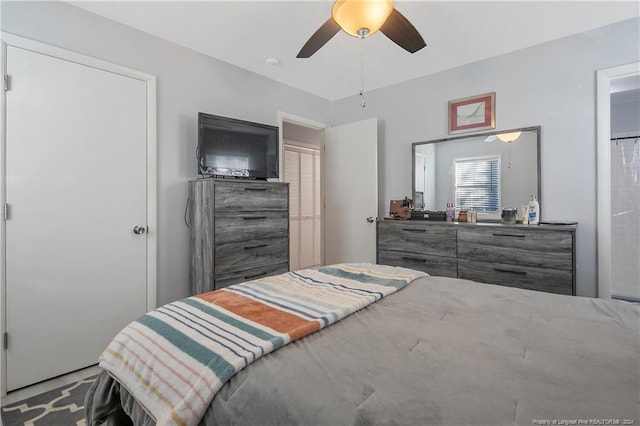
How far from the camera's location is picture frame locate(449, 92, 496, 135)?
122 inches

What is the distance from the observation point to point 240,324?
112 centimetres

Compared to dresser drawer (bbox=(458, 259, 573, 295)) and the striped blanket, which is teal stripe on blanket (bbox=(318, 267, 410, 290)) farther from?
dresser drawer (bbox=(458, 259, 573, 295))

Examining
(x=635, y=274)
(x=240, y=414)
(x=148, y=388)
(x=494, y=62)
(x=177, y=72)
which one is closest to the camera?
(x=240, y=414)

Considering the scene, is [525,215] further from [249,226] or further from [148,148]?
[148,148]

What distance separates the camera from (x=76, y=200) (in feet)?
7.42

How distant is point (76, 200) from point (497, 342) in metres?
2.65

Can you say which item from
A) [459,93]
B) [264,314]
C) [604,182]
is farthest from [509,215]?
[264,314]

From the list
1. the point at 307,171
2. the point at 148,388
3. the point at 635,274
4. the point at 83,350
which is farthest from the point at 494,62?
the point at 83,350

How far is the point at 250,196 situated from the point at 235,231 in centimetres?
34

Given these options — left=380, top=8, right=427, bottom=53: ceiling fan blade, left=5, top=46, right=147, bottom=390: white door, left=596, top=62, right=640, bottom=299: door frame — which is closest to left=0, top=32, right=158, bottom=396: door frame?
left=5, top=46, right=147, bottom=390: white door

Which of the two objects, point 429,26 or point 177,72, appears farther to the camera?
point 177,72

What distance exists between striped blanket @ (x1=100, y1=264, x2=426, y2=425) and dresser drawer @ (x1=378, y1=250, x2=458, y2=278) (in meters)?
1.43

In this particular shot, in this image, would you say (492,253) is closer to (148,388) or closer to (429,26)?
(429,26)

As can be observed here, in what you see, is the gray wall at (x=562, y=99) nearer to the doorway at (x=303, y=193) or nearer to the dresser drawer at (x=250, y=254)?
the dresser drawer at (x=250, y=254)
